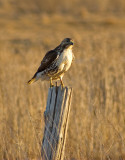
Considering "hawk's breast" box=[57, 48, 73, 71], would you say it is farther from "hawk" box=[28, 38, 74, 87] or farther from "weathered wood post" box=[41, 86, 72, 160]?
"weathered wood post" box=[41, 86, 72, 160]

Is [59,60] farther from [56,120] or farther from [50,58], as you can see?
[56,120]

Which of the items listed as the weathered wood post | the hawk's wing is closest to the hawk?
the hawk's wing

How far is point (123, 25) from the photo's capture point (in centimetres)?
2470

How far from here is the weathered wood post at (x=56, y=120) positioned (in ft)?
10.3

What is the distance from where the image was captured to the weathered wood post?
314 cm

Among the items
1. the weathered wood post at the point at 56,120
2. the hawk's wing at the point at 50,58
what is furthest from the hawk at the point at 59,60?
the weathered wood post at the point at 56,120

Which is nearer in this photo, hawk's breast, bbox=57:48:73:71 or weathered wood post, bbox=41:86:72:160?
weathered wood post, bbox=41:86:72:160

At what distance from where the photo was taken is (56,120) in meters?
3.20

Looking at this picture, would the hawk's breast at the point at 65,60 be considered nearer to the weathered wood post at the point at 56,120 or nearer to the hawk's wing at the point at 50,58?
the hawk's wing at the point at 50,58

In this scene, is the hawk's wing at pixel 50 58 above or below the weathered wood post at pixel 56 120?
above

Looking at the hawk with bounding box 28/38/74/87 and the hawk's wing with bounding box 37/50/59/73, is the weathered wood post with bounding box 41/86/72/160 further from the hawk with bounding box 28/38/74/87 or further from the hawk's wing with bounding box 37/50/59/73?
the hawk's wing with bounding box 37/50/59/73

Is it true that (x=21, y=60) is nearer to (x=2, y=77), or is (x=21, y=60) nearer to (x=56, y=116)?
(x=2, y=77)

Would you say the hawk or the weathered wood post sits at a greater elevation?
the hawk

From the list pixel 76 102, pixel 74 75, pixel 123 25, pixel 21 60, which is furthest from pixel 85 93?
pixel 123 25
